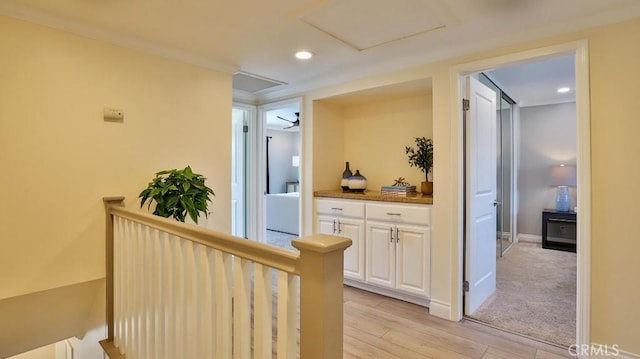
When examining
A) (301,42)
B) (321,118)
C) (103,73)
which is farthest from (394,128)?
(103,73)

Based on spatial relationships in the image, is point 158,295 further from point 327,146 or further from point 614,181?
point 614,181

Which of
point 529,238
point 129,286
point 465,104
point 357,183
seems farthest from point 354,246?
point 529,238

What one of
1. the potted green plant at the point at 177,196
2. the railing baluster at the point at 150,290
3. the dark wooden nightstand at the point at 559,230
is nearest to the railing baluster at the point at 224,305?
the railing baluster at the point at 150,290

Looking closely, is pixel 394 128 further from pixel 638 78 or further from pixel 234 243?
pixel 234 243

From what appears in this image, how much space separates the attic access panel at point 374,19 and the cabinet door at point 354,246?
1.70 meters

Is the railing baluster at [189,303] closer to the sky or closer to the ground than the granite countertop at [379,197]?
closer to the ground

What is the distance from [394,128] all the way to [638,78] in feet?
6.66

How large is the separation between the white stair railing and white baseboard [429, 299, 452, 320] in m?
1.80

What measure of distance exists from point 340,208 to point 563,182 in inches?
147

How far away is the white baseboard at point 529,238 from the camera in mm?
5047

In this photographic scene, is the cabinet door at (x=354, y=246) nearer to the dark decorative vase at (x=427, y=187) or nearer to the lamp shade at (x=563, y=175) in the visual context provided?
the dark decorative vase at (x=427, y=187)

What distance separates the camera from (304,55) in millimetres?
2660

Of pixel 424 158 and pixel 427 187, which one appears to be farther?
pixel 424 158

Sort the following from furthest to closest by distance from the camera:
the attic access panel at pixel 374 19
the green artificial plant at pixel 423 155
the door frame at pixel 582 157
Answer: the green artificial plant at pixel 423 155
the door frame at pixel 582 157
the attic access panel at pixel 374 19
